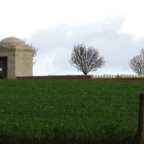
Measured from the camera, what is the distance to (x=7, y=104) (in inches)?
679

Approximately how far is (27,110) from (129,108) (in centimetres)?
469

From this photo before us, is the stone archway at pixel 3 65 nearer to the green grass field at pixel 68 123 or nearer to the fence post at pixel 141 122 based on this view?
the green grass field at pixel 68 123

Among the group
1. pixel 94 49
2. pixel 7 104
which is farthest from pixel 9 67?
pixel 7 104

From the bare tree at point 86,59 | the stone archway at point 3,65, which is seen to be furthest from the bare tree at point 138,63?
the stone archway at point 3,65

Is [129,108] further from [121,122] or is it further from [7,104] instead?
[7,104]

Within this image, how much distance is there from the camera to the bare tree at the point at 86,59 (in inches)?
2813

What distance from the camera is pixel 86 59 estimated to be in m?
72.1

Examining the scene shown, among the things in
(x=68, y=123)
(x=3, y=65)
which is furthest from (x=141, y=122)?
(x=3, y=65)

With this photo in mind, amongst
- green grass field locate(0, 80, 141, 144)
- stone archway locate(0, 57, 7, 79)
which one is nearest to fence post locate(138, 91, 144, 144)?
green grass field locate(0, 80, 141, 144)

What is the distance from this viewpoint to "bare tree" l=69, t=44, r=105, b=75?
7144 centimetres

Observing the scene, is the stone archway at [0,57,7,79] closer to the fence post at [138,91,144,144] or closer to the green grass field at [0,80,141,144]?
the green grass field at [0,80,141,144]

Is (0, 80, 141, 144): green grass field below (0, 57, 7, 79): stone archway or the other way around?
below

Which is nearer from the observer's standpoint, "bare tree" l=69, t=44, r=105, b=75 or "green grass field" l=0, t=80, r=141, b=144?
"green grass field" l=0, t=80, r=141, b=144

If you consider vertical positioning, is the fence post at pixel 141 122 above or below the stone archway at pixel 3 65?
below
